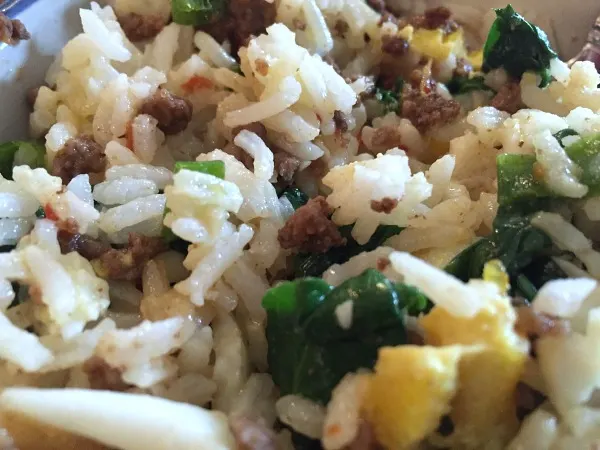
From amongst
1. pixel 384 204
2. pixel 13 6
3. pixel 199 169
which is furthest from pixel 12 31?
pixel 384 204

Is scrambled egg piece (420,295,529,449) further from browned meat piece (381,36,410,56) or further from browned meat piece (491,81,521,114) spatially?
browned meat piece (381,36,410,56)

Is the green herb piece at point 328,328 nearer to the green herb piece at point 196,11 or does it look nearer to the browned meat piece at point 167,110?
the browned meat piece at point 167,110

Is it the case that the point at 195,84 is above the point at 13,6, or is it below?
below

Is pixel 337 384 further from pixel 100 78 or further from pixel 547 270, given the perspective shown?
pixel 100 78

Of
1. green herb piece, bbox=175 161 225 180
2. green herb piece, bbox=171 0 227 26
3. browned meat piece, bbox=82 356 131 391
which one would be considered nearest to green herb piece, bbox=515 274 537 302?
green herb piece, bbox=175 161 225 180

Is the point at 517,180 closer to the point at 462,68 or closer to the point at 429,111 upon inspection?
the point at 429,111
